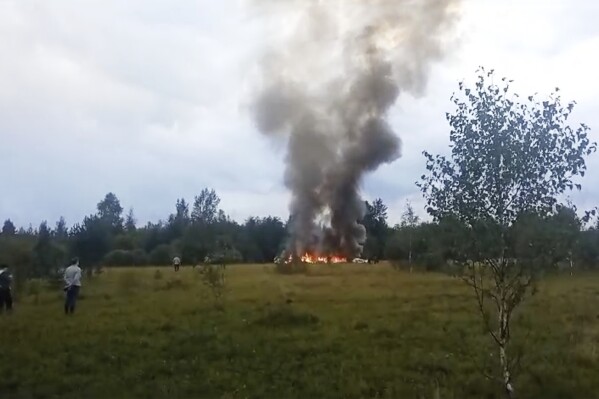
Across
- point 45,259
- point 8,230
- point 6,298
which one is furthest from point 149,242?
point 6,298

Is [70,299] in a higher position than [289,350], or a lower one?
Result: higher

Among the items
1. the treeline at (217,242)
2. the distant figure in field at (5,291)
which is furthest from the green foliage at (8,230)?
the distant figure in field at (5,291)

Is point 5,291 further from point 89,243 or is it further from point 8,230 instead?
point 8,230

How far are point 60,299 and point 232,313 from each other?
409 inches

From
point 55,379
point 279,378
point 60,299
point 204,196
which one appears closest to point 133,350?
point 55,379

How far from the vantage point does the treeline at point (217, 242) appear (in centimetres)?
1121

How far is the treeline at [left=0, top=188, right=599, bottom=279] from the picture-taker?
11211 mm

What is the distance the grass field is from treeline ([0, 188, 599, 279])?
1.70m

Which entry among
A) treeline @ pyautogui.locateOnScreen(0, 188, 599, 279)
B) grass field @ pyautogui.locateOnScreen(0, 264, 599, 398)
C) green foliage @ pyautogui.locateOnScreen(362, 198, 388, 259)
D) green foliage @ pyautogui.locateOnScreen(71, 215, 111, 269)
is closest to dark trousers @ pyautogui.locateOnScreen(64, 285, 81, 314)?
grass field @ pyautogui.locateOnScreen(0, 264, 599, 398)

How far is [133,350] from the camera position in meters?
A: 17.1

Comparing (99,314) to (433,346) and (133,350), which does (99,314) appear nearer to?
(133,350)

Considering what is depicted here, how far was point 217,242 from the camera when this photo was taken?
39.9 meters

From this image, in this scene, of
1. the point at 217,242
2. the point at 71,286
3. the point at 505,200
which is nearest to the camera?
the point at 505,200

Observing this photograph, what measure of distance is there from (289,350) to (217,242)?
2332 centimetres
